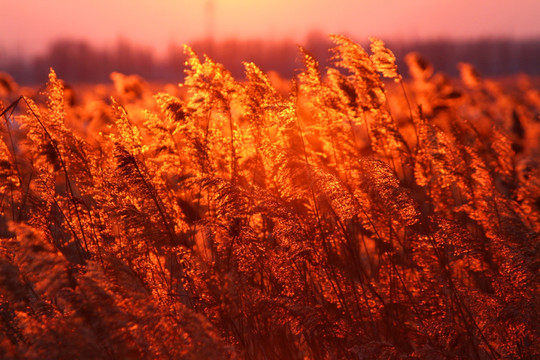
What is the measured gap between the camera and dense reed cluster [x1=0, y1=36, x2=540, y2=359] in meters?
2.14

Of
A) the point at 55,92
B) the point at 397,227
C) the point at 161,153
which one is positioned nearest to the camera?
the point at 397,227

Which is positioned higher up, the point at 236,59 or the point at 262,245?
the point at 236,59

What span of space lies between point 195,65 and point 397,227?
226 cm

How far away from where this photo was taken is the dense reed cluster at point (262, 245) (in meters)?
2.14

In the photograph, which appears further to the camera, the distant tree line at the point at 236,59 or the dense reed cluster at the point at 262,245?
the distant tree line at the point at 236,59

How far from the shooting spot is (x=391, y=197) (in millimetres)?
3061

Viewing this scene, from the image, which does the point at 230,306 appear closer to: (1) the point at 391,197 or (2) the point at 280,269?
(2) the point at 280,269

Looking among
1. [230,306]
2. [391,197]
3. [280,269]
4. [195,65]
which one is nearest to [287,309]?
[280,269]

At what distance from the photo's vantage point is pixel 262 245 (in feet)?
9.97

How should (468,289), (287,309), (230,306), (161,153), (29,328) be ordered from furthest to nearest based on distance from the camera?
1. (161,153)
2. (468,289)
3. (287,309)
4. (230,306)
5. (29,328)

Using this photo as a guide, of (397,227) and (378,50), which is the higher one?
(378,50)

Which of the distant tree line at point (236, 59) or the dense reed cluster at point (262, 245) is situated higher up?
the distant tree line at point (236, 59)

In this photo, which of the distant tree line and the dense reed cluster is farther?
the distant tree line

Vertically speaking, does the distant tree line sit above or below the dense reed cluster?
above
